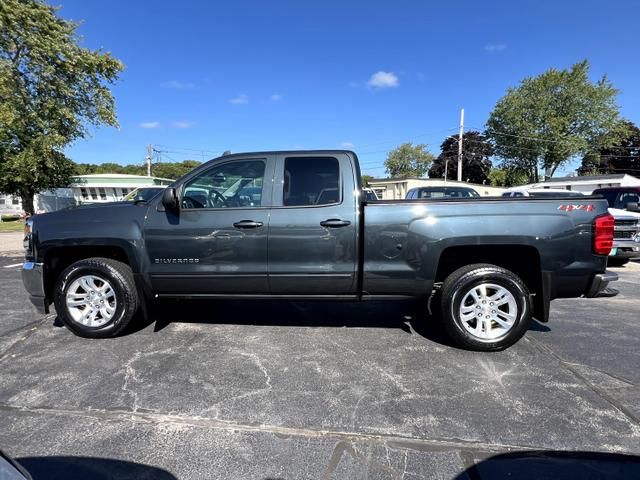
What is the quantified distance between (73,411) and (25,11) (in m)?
21.5

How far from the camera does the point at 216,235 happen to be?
4086 mm

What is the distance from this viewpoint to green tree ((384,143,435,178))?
8302cm

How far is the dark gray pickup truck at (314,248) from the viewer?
385 cm

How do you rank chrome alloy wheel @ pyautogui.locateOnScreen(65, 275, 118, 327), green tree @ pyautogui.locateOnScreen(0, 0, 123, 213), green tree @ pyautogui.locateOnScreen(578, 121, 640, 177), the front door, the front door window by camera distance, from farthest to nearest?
green tree @ pyautogui.locateOnScreen(578, 121, 640, 177), green tree @ pyautogui.locateOnScreen(0, 0, 123, 213), chrome alloy wheel @ pyautogui.locateOnScreen(65, 275, 118, 327), the front door window, the front door

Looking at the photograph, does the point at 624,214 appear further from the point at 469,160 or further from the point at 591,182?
the point at 469,160

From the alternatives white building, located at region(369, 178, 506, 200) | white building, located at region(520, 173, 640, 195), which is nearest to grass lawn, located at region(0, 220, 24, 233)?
white building, located at region(369, 178, 506, 200)

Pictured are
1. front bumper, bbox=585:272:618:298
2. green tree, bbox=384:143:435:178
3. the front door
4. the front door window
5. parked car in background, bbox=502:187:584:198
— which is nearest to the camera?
front bumper, bbox=585:272:618:298

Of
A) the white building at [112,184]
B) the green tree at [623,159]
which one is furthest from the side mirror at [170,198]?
the green tree at [623,159]

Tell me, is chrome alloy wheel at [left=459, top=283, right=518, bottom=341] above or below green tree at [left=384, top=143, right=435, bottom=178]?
below

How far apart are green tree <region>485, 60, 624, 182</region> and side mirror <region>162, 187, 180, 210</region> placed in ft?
158

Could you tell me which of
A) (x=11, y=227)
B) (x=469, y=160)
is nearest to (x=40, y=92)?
(x=11, y=227)

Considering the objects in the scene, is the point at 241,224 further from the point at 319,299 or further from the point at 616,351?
the point at 616,351

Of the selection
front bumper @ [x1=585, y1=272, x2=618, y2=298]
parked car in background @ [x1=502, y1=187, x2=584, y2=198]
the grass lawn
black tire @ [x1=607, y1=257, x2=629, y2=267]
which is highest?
parked car in background @ [x1=502, y1=187, x2=584, y2=198]

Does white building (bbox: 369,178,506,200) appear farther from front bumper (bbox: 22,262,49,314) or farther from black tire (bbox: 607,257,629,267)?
front bumper (bbox: 22,262,49,314)
